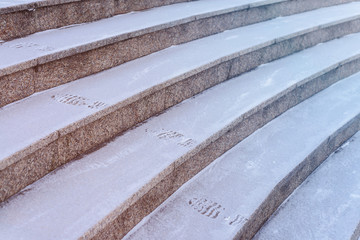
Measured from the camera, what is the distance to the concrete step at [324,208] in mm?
2111

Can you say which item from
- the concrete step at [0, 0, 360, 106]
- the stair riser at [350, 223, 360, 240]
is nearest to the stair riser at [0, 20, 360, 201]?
the concrete step at [0, 0, 360, 106]

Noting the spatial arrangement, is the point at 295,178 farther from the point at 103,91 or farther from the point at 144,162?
the point at 103,91

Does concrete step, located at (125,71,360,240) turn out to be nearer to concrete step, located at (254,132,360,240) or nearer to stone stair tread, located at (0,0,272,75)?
concrete step, located at (254,132,360,240)

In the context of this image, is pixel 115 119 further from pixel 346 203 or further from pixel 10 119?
pixel 346 203

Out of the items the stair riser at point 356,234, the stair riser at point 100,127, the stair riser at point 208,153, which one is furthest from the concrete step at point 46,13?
the stair riser at point 356,234

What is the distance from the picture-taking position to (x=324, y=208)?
2301mm

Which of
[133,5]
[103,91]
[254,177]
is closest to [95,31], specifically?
[103,91]

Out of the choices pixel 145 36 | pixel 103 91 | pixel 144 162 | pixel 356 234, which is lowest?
pixel 356 234

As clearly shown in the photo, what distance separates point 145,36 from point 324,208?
1.55 meters

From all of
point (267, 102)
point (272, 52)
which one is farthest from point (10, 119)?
point (272, 52)

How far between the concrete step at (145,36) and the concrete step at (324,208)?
3.52 feet

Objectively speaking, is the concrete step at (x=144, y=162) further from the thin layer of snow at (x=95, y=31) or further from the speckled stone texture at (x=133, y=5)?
the speckled stone texture at (x=133, y=5)

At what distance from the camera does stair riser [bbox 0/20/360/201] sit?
1710 mm

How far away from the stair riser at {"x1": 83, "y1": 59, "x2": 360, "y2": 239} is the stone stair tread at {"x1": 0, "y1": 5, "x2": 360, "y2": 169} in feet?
1.41
